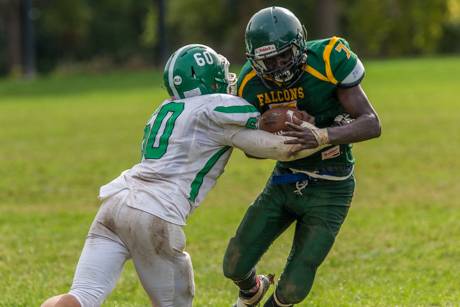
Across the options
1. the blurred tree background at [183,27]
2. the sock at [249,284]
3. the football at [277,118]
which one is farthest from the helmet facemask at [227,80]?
the blurred tree background at [183,27]

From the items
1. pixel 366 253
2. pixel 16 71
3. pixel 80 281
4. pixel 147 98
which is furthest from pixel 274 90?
pixel 16 71

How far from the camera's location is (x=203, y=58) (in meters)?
4.98

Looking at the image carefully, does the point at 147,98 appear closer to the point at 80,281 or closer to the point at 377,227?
the point at 377,227

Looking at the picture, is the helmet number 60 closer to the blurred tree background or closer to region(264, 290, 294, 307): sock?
region(264, 290, 294, 307): sock

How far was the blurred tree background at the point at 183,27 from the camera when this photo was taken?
4369 centimetres

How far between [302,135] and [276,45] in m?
0.53

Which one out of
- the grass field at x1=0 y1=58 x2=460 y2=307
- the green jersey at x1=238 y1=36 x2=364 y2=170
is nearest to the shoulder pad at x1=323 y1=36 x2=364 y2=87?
the green jersey at x1=238 y1=36 x2=364 y2=170

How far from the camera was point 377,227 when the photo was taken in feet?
29.9

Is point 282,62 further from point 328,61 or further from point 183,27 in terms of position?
point 183,27

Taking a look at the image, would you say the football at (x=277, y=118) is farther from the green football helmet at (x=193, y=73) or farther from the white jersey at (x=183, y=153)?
the green football helmet at (x=193, y=73)

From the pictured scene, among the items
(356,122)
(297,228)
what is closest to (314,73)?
(356,122)

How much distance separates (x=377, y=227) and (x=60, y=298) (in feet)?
17.1

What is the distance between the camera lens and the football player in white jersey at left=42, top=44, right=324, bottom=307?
4.66 meters

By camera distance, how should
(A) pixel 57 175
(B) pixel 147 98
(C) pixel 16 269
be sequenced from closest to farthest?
(C) pixel 16 269 → (A) pixel 57 175 → (B) pixel 147 98
